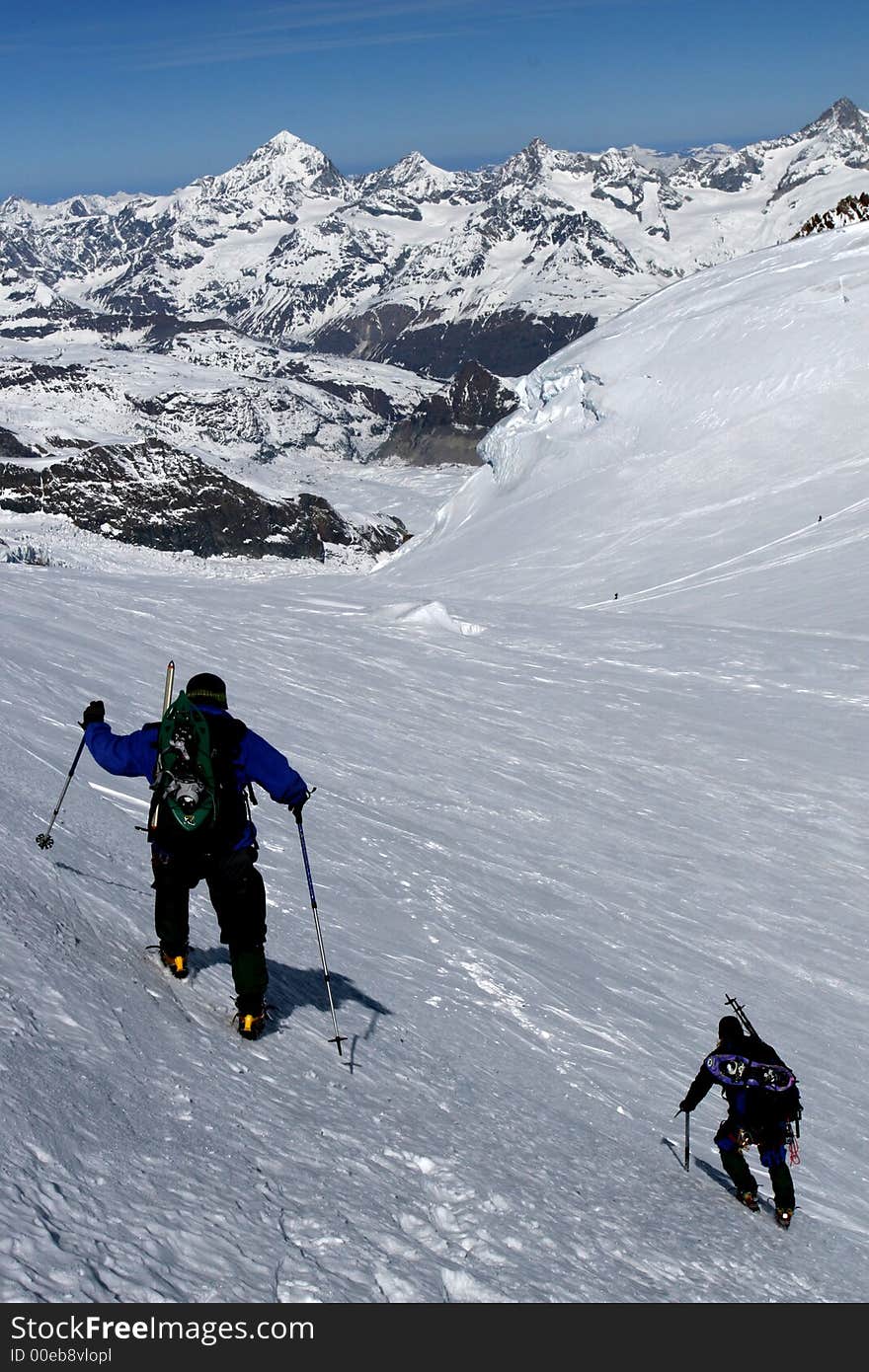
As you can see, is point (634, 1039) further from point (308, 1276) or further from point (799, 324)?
point (799, 324)

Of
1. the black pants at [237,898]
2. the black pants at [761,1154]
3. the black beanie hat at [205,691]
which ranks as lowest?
the black pants at [761,1154]

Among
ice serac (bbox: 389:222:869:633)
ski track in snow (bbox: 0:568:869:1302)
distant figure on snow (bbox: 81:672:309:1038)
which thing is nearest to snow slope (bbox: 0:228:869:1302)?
ski track in snow (bbox: 0:568:869:1302)

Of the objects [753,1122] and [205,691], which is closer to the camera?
[205,691]

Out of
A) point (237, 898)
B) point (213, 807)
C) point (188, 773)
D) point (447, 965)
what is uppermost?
point (188, 773)

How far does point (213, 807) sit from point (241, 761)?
1.18 feet

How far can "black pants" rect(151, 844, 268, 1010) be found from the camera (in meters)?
7.39

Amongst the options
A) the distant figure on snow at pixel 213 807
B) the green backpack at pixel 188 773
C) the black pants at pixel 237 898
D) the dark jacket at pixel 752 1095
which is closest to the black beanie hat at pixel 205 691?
the distant figure on snow at pixel 213 807

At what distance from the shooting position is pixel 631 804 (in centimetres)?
2062

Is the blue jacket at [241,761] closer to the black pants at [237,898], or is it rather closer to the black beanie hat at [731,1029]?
the black pants at [237,898]

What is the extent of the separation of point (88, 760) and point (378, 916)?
13.6 feet

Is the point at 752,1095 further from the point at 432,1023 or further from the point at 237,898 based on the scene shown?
the point at 237,898

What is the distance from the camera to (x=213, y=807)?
7.26 metres

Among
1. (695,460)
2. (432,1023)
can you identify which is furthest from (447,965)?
(695,460)

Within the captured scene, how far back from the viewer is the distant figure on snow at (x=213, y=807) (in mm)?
7242
